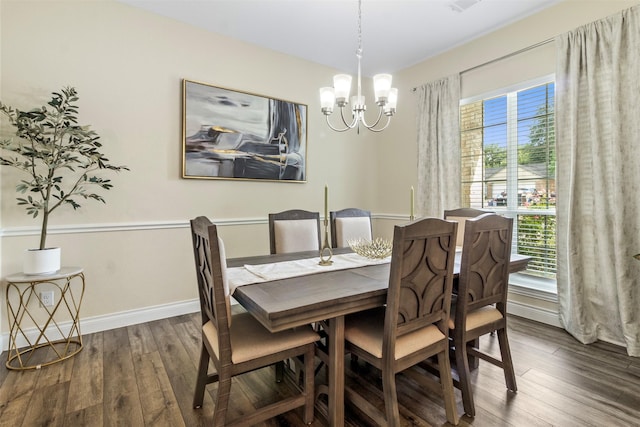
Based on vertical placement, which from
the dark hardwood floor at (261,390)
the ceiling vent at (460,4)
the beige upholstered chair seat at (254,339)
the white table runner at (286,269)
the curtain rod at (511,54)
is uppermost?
the ceiling vent at (460,4)

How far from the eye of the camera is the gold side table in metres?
2.18

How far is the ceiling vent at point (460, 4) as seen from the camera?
8.70 ft

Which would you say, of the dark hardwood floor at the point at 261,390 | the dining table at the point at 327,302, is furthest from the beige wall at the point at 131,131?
the dining table at the point at 327,302

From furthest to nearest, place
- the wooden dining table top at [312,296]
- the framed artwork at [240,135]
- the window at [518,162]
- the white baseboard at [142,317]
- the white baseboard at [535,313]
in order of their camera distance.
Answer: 1. the framed artwork at [240,135]
2. the window at [518,162]
3. the white baseboard at [535,313]
4. the white baseboard at [142,317]
5. the wooden dining table top at [312,296]

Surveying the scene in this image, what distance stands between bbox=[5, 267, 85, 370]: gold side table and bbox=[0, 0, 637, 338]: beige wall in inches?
5.4

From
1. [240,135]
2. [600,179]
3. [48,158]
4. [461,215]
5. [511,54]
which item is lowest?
[461,215]

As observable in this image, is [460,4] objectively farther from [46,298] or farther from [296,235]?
[46,298]

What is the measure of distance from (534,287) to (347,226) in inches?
74.3

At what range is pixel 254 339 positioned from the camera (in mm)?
1455

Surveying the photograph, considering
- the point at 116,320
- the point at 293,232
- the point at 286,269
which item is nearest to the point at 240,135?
the point at 293,232

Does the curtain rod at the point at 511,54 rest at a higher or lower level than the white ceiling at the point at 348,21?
lower

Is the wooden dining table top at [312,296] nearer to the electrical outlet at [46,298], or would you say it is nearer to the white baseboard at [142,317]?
the white baseboard at [142,317]

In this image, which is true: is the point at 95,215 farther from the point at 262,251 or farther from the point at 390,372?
the point at 390,372

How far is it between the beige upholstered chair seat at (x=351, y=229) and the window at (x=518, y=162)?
53.4 inches
